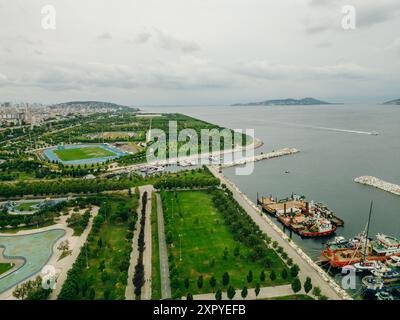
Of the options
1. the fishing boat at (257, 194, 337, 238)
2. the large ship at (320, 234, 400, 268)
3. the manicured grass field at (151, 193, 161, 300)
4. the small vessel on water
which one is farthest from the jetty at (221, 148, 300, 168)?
the large ship at (320, 234, 400, 268)

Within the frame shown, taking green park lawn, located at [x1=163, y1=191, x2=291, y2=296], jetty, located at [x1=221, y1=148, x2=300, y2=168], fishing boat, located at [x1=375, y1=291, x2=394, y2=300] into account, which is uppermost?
jetty, located at [x1=221, y1=148, x2=300, y2=168]

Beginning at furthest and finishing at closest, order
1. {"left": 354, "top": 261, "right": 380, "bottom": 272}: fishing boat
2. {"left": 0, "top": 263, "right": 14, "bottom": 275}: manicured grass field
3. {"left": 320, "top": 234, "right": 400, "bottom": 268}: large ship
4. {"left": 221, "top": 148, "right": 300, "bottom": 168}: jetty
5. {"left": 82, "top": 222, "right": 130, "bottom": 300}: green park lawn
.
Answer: {"left": 221, "top": 148, "right": 300, "bottom": 168}: jetty, {"left": 320, "top": 234, "right": 400, "bottom": 268}: large ship, {"left": 354, "top": 261, "right": 380, "bottom": 272}: fishing boat, {"left": 0, "top": 263, "right": 14, "bottom": 275}: manicured grass field, {"left": 82, "top": 222, "right": 130, "bottom": 300}: green park lawn

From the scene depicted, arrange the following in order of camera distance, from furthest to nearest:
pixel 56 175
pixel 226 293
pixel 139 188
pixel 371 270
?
pixel 56 175
pixel 139 188
pixel 371 270
pixel 226 293

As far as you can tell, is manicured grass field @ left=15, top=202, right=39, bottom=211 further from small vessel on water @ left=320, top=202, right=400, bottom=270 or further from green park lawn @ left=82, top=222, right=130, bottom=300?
small vessel on water @ left=320, top=202, right=400, bottom=270

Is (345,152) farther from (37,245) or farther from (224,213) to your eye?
(37,245)

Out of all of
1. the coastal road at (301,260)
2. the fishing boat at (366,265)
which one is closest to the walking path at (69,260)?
the coastal road at (301,260)

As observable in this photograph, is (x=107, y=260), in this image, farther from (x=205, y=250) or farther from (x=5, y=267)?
(x=205, y=250)

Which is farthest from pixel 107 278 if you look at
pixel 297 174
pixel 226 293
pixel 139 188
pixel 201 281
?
pixel 297 174

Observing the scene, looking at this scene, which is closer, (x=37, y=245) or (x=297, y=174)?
(x=37, y=245)
